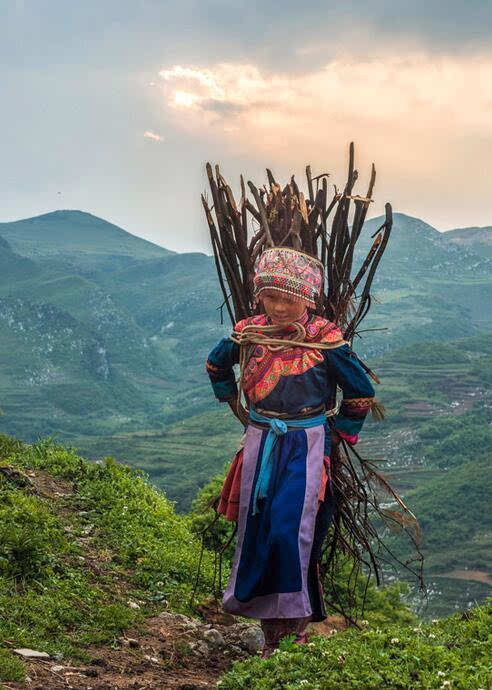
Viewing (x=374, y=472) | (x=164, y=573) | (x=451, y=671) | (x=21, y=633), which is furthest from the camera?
(x=164, y=573)

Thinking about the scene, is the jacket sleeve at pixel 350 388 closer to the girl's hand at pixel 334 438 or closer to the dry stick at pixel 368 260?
the girl's hand at pixel 334 438

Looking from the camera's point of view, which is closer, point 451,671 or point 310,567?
point 451,671

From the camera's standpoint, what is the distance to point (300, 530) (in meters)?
4.76

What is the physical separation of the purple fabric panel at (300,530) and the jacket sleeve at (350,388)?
0.62 feet

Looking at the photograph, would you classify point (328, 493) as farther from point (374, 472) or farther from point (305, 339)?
point (305, 339)

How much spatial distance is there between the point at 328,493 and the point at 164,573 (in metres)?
1.91

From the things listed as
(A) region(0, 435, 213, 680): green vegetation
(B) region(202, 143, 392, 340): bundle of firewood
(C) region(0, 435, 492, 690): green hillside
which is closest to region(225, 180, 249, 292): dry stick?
(B) region(202, 143, 392, 340): bundle of firewood

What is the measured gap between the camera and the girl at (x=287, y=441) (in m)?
4.77

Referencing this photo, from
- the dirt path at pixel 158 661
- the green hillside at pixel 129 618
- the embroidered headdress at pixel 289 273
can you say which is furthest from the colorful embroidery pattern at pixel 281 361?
the dirt path at pixel 158 661

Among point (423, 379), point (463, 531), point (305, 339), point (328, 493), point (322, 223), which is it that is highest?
point (322, 223)

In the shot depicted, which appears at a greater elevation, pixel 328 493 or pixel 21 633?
pixel 328 493

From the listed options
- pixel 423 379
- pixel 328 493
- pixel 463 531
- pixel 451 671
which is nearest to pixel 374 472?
pixel 328 493

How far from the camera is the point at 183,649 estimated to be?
509 centimetres

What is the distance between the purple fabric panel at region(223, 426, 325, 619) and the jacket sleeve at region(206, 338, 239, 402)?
453 mm
